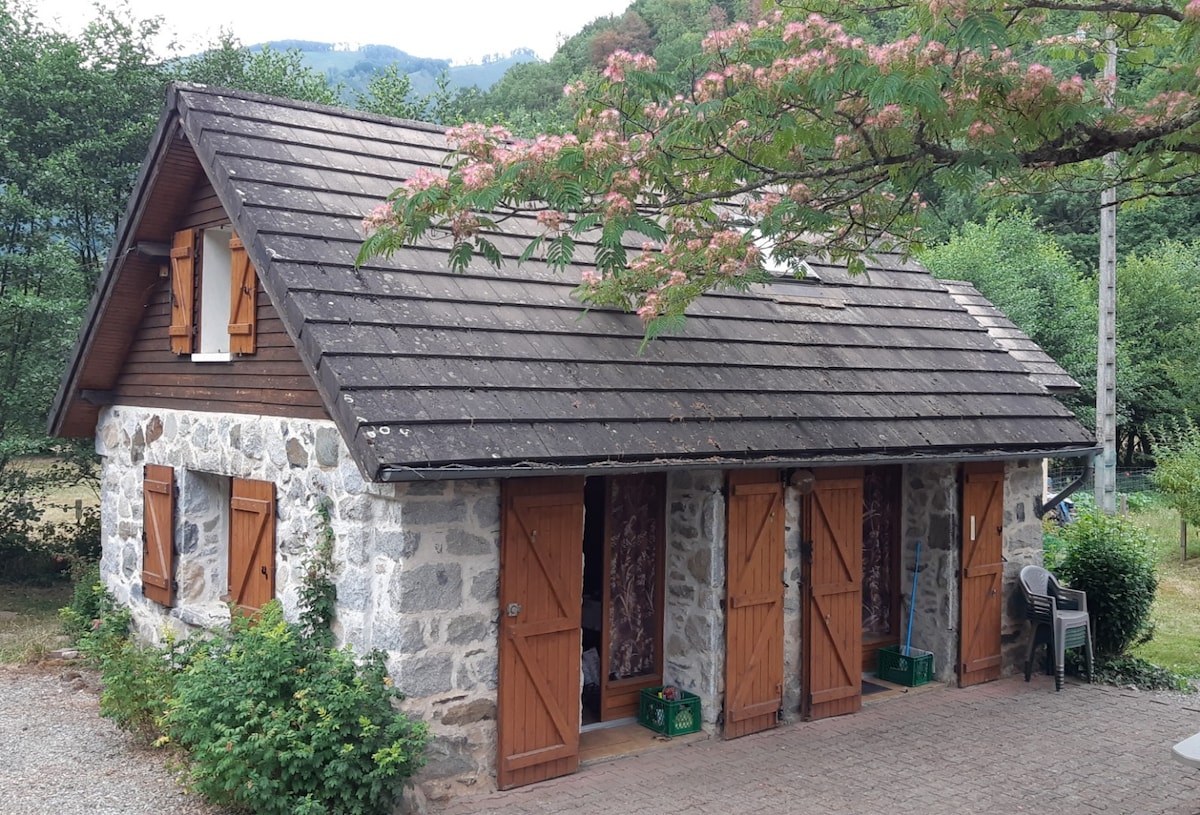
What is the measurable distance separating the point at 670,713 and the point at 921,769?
1.84 m

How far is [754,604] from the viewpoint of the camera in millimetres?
7887

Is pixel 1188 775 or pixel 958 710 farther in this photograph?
pixel 958 710

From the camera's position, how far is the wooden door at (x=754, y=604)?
25.4 feet

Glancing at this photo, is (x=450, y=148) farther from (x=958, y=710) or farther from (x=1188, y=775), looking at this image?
(x=1188, y=775)

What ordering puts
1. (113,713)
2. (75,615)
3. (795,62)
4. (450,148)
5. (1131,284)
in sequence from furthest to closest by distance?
(1131,284)
(75,615)
(450,148)
(113,713)
(795,62)

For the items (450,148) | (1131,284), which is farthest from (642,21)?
(450,148)

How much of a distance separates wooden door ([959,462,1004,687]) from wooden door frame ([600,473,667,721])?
123 inches

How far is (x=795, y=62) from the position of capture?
566 centimetres

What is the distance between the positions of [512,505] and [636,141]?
8.18 feet

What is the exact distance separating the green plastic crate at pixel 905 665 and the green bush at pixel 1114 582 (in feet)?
6.08

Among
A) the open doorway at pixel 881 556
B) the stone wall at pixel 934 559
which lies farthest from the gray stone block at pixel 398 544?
the stone wall at pixel 934 559

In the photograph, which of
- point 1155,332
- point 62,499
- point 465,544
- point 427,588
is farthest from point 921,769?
point 1155,332

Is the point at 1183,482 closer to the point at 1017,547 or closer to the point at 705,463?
the point at 1017,547

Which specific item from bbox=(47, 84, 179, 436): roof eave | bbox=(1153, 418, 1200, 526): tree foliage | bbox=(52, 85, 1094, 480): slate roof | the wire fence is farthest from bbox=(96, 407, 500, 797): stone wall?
the wire fence
